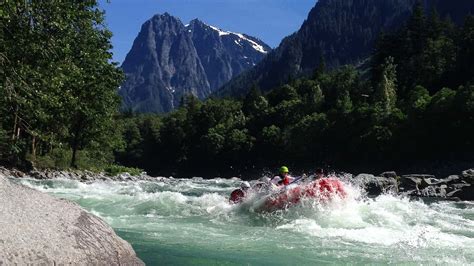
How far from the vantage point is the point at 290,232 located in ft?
40.6

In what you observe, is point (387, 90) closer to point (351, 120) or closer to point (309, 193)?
point (351, 120)

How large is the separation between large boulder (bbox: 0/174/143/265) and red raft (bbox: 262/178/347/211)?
9.32 metres

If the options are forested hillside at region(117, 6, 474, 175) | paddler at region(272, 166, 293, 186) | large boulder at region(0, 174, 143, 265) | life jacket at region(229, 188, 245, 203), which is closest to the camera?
large boulder at region(0, 174, 143, 265)

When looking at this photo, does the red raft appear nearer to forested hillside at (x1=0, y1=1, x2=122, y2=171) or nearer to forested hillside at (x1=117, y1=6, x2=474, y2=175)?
forested hillside at (x1=0, y1=1, x2=122, y2=171)

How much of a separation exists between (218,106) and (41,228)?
106 m

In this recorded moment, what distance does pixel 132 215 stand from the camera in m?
15.0

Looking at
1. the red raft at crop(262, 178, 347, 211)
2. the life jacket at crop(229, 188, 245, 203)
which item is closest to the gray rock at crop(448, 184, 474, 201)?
the red raft at crop(262, 178, 347, 211)

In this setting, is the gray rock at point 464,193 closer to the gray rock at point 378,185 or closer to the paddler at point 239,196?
the gray rock at point 378,185

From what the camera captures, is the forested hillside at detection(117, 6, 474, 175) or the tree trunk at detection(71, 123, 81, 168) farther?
the forested hillside at detection(117, 6, 474, 175)

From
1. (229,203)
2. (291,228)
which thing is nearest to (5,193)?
(291,228)

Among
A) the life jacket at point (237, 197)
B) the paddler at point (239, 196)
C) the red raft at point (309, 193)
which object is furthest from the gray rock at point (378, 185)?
the red raft at point (309, 193)

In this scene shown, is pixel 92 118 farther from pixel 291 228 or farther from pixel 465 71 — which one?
pixel 465 71

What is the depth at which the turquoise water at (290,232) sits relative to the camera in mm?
9055

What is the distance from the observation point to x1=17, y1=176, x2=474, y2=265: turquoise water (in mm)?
9055
